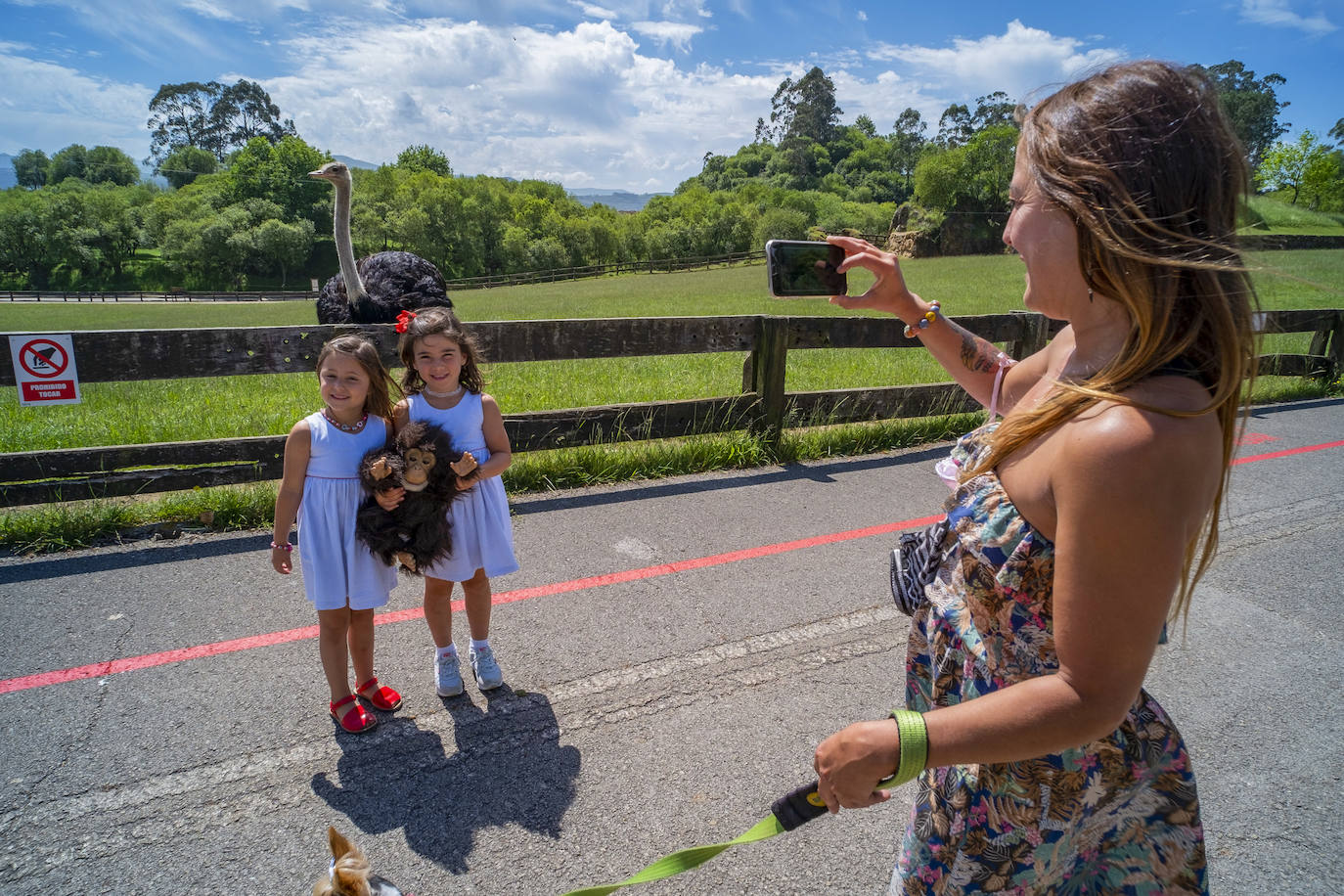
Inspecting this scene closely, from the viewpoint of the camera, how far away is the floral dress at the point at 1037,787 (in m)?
1.37

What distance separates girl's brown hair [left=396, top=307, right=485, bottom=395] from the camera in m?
3.26

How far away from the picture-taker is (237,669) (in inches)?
140

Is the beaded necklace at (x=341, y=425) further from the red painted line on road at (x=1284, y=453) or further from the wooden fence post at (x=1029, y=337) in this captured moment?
the red painted line on road at (x=1284, y=453)

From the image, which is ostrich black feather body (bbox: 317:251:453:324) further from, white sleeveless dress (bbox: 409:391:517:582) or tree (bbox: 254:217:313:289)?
tree (bbox: 254:217:313:289)

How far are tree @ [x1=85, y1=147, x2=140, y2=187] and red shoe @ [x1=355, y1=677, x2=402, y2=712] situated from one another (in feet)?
593

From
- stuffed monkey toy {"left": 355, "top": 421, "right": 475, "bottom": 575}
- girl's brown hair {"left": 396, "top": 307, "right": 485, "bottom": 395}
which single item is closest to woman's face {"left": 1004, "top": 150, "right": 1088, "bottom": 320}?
stuffed monkey toy {"left": 355, "top": 421, "right": 475, "bottom": 575}

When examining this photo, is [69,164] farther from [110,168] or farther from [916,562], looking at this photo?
[916,562]

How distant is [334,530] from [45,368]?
2.95m

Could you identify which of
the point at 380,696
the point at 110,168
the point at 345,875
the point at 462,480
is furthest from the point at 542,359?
the point at 110,168

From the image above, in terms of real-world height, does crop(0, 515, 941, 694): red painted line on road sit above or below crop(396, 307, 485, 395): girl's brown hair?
below

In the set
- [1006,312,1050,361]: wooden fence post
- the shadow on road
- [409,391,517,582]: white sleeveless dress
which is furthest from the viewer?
[1006,312,1050,361]: wooden fence post

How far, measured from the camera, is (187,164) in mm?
143875

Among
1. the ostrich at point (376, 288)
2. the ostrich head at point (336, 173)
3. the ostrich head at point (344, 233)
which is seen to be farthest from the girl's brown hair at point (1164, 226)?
the ostrich head at point (336, 173)

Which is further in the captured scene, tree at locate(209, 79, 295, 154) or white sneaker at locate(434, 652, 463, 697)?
tree at locate(209, 79, 295, 154)
